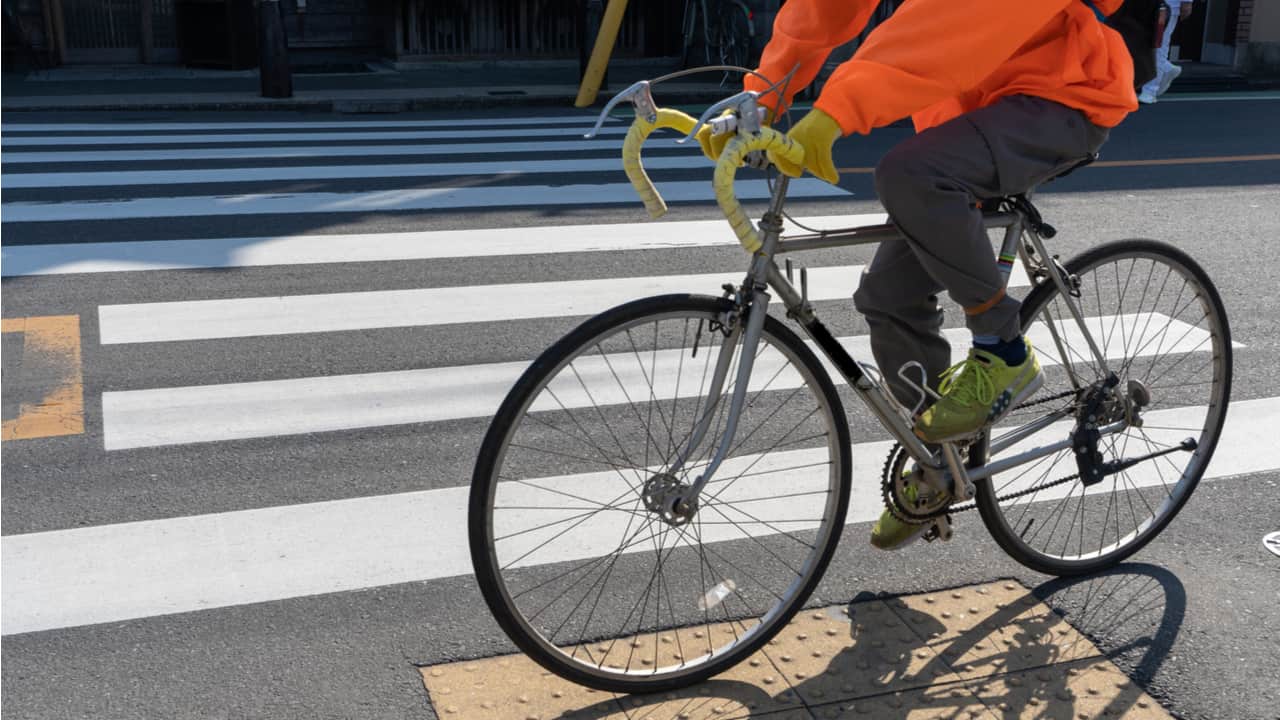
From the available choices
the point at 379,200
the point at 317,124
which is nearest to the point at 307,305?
the point at 379,200

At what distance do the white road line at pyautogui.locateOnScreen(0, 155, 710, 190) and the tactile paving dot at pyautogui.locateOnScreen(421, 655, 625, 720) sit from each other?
615cm

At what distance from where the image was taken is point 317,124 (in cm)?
1176

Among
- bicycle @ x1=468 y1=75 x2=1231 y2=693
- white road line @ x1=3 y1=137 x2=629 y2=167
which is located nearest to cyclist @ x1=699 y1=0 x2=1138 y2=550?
bicycle @ x1=468 y1=75 x2=1231 y2=693

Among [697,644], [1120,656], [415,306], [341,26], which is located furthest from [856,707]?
[341,26]

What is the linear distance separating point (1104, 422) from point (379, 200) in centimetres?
543

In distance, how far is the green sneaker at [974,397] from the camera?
9.92 feet

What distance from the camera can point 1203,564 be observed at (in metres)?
3.62

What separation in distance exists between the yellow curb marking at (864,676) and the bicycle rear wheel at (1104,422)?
34 cm

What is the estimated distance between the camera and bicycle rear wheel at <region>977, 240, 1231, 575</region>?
11.2ft

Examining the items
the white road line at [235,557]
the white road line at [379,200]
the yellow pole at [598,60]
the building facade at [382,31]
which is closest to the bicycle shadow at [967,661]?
the white road line at [235,557]

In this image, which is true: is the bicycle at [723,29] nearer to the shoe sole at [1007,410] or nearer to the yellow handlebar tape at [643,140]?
the shoe sole at [1007,410]

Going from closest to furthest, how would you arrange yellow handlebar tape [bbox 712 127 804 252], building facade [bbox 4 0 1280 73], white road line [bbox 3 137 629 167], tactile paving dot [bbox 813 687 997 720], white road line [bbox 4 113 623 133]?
yellow handlebar tape [bbox 712 127 804 252]
tactile paving dot [bbox 813 687 997 720]
white road line [bbox 3 137 629 167]
white road line [bbox 4 113 623 133]
building facade [bbox 4 0 1280 73]

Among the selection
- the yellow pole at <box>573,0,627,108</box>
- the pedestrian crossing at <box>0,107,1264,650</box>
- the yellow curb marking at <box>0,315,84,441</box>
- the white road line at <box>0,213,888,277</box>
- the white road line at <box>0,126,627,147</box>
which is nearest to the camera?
the pedestrian crossing at <box>0,107,1264,650</box>

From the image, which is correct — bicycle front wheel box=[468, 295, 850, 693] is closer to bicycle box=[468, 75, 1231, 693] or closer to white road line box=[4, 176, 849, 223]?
bicycle box=[468, 75, 1231, 693]
